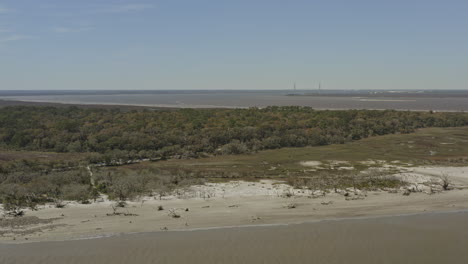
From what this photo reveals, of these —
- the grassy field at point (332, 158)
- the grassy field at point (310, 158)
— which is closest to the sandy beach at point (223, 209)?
the grassy field at point (310, 158)

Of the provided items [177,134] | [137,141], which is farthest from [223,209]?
[177,134]

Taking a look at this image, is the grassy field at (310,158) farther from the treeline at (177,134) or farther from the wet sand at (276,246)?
the wet sand at (276,246)

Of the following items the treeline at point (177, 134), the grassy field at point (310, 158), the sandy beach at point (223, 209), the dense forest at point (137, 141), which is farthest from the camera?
the treeline at point (177, 134)

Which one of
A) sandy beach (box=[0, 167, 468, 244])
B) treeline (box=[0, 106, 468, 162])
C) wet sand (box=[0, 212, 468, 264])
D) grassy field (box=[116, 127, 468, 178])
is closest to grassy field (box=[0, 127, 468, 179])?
grassy field (box=[116, 127, 468, 178])

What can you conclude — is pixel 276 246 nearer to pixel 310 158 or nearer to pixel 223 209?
pixel 223 209

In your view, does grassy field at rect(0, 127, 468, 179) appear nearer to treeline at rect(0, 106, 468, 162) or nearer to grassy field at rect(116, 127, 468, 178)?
grassy field at rect(116, 127, 468, 178)

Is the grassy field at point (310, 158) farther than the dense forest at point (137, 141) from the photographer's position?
Yes
